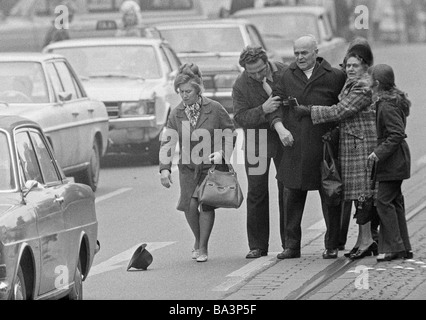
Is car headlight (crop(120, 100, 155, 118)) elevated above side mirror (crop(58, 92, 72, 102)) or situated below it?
below

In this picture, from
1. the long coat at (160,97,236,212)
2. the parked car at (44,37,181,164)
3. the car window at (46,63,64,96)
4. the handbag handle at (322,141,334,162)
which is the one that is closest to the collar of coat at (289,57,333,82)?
the handbag handle at (322,141,334,162)

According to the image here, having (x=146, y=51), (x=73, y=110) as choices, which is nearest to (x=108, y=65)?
(x=146, y=51)

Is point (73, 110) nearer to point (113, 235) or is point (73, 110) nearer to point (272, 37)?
point (113, 235)

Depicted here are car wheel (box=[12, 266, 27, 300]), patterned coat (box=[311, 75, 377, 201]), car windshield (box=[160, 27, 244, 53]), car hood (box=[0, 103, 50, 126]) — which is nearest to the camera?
car wheel (box=[12, 266, 27, 300])

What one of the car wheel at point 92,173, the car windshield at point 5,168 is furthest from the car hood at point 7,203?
the car wheel at point 92,173

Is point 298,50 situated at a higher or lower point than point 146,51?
higher

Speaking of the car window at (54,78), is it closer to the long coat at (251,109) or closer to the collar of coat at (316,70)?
the long coat at (251,109)

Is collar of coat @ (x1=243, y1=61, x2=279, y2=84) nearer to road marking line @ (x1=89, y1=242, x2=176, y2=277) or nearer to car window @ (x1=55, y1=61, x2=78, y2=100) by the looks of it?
road marking line @ (x1=89, y1=242, x2=176, y2=277)

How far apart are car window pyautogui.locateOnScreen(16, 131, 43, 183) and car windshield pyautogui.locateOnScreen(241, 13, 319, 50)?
20.3 metres

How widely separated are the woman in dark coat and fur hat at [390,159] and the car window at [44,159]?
2.87 meters

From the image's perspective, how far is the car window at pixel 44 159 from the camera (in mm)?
9594

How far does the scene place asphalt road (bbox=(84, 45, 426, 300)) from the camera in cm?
1076

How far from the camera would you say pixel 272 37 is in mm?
30375

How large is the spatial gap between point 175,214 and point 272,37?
15.0 meters
